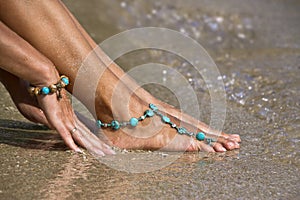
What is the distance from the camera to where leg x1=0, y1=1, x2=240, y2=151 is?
1869 millimetres

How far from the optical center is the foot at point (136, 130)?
1982 millimetres

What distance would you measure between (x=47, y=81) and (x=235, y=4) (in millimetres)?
2880

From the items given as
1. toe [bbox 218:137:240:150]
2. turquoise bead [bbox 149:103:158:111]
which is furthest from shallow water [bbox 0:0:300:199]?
turquoise bead [bbox 149:103:158:111]

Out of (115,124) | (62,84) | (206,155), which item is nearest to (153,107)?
(115,124)

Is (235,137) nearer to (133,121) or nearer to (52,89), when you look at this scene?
(133,121)

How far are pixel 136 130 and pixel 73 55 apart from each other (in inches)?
14.0

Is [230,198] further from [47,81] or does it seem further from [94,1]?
[94,1]

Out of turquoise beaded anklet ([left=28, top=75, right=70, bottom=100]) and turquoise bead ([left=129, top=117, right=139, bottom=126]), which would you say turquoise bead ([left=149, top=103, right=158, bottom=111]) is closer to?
turquoise bead ([left=129, top=117, right=139, bottom=126])

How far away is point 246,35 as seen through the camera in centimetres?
383

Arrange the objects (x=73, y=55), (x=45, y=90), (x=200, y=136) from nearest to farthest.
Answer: (x=45, y=90) < (x=73, y=55) < (x=200, y=136)

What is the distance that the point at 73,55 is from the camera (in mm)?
1933

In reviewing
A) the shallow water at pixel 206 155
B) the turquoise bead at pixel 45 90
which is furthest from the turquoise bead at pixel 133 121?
the turquoise bead at pixel 45 90

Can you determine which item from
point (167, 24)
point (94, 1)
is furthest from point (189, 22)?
point (94, 1)

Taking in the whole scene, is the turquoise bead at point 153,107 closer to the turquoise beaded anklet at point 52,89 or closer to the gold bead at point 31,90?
the turquoise beaded anklet at point 52,89
